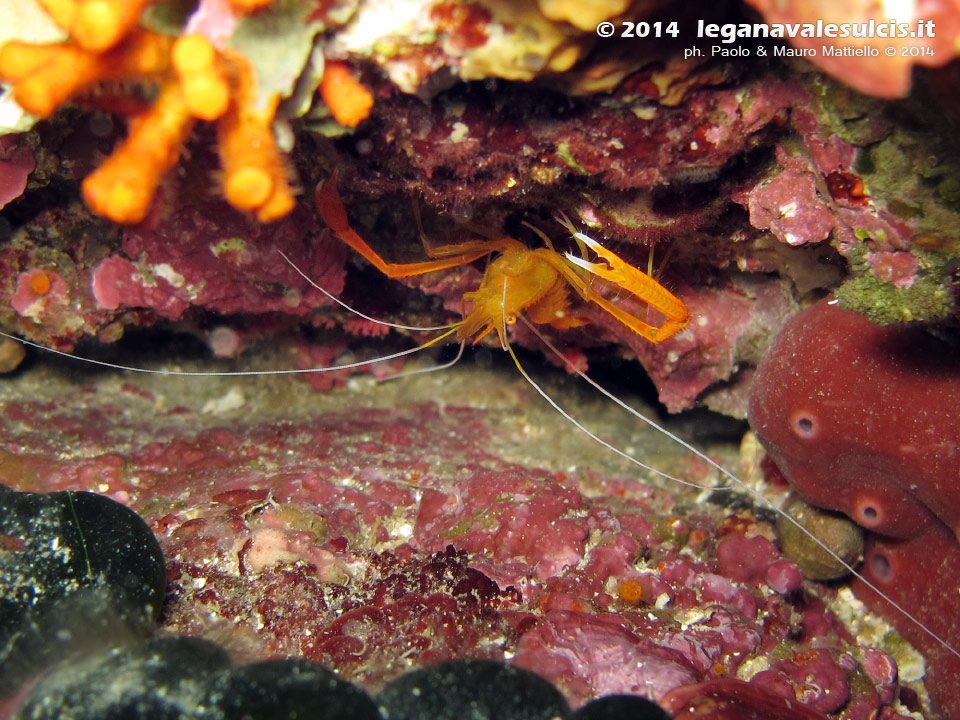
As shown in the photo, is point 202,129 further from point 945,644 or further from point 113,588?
point 945,644

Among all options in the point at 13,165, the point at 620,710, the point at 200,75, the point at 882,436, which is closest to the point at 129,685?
the point at 620,710

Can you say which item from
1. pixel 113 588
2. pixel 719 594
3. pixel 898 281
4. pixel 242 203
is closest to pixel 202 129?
pixel 242 203

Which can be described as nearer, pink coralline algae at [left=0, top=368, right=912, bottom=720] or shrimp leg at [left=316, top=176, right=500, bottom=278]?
pink coralline algae at [left=0, top=368, right=912, bottom=720]

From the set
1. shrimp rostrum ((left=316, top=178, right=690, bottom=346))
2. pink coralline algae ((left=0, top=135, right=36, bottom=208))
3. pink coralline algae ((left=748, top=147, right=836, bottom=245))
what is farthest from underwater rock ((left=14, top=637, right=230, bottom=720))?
pink coralline algae ((left=748, top=147, right=836, bottom=245))

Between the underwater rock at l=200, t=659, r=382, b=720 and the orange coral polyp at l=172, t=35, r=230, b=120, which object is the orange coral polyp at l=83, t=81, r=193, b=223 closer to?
the orange coral polyp at l=172, t=35, r=230, b=120

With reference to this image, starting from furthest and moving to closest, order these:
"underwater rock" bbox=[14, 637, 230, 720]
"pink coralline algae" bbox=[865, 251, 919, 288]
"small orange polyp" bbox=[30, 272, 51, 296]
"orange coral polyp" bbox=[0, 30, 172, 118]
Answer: "small orange polyp" bbox=[30, 272, 51, 296] → "pink coralline algae" bbox=[865, 251, 919, 288] → "underwater rock" bbox=[14, 637, 230, 720] → "orange coral polyp" bbox=[0, 30, 172, 118]

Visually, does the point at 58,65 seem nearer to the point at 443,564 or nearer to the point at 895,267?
the point at 443,564

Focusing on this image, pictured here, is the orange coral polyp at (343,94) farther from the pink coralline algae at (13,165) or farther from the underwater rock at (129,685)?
the underwater rock at (129,685)
